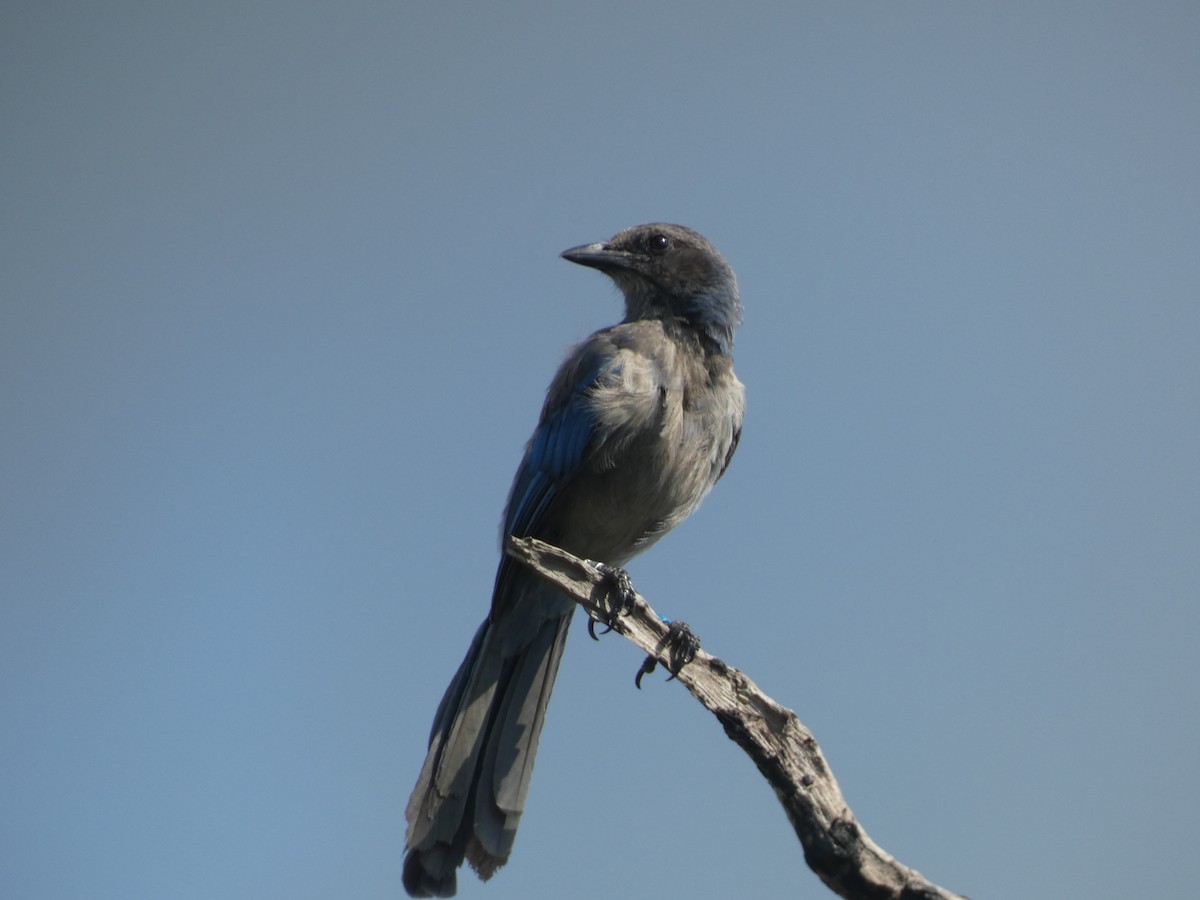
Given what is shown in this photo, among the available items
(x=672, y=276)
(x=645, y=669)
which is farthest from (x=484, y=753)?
(x=672, y=276)

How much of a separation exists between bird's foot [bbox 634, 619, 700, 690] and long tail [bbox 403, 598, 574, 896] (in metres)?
1.28

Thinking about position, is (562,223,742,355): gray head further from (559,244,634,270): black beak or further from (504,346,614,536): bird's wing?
(504,346,614,536): bird's wing

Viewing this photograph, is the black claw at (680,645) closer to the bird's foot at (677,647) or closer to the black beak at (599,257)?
the bird's foot at (677,647)

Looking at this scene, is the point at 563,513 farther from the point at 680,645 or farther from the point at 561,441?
the point at 680,645

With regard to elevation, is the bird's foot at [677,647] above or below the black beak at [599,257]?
below

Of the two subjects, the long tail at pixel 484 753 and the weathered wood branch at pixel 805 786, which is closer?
the weathered wood branch at pixel 805 786

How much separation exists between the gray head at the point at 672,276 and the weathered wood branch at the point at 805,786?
257cm

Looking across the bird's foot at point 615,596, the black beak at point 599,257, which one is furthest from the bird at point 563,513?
the bird's foot at point 615,596

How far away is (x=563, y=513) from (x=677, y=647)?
1571 millimetres

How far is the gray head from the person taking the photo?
6.80 m

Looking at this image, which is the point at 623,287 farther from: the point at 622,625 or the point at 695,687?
the point at 695,687

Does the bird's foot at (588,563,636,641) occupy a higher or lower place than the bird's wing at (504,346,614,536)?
lower

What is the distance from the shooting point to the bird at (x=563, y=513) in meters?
5.94

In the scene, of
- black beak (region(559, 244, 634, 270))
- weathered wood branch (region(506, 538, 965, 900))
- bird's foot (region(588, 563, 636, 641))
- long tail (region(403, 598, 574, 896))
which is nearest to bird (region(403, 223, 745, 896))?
long tail (region(403, 598, 574, 896))
